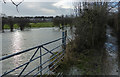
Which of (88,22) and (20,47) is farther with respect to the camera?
(20,47)

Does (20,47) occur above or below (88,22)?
below

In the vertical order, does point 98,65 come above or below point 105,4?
below

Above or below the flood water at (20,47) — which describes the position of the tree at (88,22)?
above

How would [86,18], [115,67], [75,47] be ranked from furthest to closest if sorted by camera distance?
[86,18]
[75,47]
[115,67]

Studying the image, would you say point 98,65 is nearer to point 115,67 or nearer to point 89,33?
point 115,67

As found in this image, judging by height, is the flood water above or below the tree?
below

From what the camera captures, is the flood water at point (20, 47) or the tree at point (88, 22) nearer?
the flood water at point (20, 47)

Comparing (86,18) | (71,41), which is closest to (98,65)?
(71,41)

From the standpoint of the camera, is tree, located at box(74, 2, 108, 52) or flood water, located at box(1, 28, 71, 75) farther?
tree, located at box(74, 2, 108, 52)

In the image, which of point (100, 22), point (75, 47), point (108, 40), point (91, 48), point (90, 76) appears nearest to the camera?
point (90, 76)

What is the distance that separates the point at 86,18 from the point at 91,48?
1552 mm

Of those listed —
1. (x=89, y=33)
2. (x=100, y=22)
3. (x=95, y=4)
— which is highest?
(x=95, y=4)

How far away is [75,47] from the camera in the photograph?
4945mm

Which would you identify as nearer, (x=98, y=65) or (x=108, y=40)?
(x=98, y=65)
